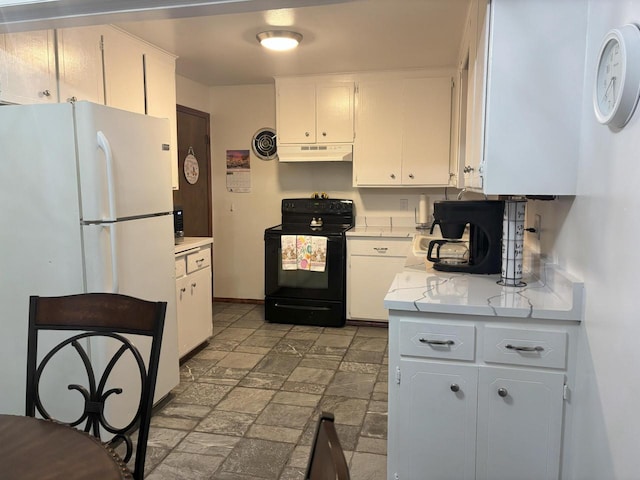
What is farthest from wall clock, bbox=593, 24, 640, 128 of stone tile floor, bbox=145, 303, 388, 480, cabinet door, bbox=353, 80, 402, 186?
cabinet door, bbox=353, 80, 402, 186

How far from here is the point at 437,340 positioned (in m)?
1.80

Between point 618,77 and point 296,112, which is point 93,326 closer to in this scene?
point 618,77

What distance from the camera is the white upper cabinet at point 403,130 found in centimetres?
425

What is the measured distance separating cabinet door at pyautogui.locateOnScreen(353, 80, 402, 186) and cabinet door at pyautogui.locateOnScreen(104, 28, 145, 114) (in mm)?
1968

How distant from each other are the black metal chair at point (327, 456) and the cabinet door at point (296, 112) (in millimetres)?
3966

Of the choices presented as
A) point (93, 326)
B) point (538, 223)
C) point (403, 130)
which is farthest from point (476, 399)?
point (403, 130)

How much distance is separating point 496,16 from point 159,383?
2.54m

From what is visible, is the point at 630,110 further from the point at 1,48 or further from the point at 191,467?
the point at 1,48

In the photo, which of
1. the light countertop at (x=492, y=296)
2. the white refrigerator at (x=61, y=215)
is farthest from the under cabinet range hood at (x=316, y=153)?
the light countertop at (x=492, y=296)

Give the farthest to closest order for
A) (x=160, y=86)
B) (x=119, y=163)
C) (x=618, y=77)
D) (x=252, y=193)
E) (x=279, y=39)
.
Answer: (x=252, y=193) → (x=160, y=86) → (x=279, y=39) → (x=119, y=163) → (x=618, y=77)

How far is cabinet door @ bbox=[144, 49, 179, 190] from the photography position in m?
3.47

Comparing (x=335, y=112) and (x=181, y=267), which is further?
(x=335, y=112)

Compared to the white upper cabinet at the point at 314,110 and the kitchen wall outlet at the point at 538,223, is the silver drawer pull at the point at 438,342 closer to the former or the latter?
the kitchen wall outlet at the point at 538,223

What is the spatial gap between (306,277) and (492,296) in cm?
267
